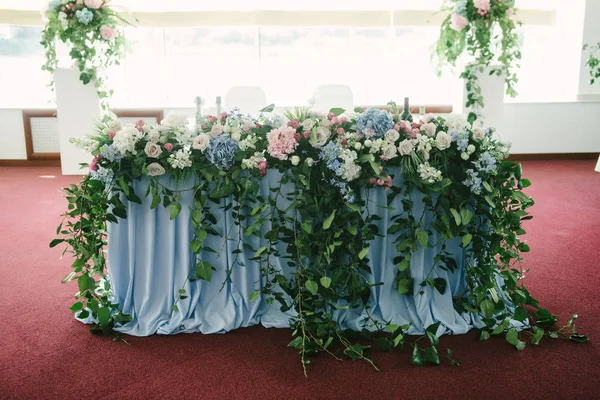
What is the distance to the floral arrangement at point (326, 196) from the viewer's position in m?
2.33

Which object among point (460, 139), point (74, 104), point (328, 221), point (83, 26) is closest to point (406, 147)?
point (460, 139)

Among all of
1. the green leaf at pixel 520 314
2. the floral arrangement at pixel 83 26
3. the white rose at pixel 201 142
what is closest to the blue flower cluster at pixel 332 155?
the white rose at pixel 201 142

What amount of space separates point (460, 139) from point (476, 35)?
3135 mm

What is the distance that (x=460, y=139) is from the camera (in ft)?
7.72

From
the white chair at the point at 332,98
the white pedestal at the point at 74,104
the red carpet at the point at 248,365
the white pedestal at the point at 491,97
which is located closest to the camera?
the red carpet at the point at 248,365

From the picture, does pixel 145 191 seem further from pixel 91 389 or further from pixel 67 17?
pixel 67 17

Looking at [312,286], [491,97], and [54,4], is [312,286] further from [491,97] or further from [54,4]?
[491,97]

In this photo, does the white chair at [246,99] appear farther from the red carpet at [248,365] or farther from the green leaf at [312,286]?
the green leaf at [312,286]

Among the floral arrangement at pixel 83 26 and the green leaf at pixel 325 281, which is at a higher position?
the floral arrangement at pixel 83 26

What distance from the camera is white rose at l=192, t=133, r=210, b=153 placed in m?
2.32

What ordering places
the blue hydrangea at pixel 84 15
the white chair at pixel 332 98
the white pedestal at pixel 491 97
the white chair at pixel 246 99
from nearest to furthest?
the white chair at pixel 246 99 → the white chair at pixel 332 98 → the blue hydrangea at pixel 84 15 → the white pedestal at pixel 491 97

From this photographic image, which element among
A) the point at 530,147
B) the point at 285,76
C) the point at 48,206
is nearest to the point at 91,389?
the point at 48,206

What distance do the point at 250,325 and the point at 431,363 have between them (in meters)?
0.82

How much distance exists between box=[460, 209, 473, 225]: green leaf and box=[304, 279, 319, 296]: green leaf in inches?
26.0
